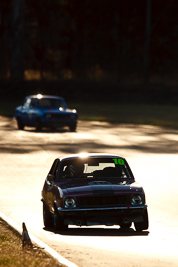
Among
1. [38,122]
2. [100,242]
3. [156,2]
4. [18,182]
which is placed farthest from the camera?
[156,2]

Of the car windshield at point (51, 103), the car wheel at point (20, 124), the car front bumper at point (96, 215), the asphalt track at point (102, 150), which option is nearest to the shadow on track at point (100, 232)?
the asphalt track at point (102, 150)

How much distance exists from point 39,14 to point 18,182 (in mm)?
66503

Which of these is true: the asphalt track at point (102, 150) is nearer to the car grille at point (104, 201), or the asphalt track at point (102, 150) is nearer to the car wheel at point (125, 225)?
the car wheel at point (125, 225)

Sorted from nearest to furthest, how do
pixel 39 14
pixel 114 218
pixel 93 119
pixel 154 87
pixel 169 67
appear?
pixel 114 218
pixel 93 119
pixel 154 87
pixel 169 67
pixel 39 14

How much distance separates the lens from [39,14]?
274ft

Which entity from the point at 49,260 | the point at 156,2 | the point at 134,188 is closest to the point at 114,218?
the point at 134,188

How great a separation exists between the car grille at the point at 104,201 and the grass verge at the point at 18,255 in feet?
3.89

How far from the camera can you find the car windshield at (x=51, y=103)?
1480 inches

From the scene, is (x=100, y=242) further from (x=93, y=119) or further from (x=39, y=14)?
(x=39, y=14)

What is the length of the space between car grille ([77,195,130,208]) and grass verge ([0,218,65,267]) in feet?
3.89

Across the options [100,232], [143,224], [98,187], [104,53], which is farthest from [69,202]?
[104,53]

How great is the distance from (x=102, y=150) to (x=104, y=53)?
56141 mm

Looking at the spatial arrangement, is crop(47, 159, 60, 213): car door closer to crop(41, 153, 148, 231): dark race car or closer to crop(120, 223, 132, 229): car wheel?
crop(41, 153, 148, 231): dark race car

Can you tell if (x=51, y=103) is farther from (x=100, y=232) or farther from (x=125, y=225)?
(x=100, y=232)
